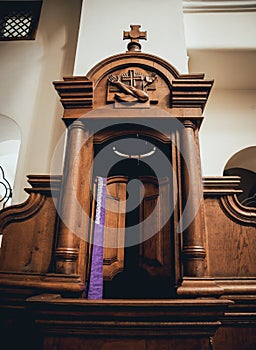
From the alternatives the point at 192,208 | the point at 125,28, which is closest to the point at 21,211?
the point at 192,208

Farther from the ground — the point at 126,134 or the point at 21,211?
the point at 126,134

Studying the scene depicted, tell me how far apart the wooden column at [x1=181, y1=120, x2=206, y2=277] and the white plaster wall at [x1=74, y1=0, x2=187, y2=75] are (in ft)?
3.65

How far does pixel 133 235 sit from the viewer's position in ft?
6.16

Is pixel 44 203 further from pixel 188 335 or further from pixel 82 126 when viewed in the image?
pixel 188 335

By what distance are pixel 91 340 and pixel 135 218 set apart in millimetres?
981

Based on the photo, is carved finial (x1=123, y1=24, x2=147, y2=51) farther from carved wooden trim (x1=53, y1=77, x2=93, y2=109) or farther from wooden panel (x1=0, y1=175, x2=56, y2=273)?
wooden panel (x1=0, y1=175, x2=56, y2=273)

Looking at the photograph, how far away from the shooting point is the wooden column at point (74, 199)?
1.37 m

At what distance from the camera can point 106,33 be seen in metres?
2.67

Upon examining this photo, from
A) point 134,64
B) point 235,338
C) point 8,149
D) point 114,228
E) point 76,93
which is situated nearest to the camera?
point 235,338

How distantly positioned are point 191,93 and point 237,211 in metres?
0.72

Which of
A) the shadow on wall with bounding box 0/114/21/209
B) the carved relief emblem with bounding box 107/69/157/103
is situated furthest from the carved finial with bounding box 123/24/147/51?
the shadow on wall with bounding box 0/114/21/209

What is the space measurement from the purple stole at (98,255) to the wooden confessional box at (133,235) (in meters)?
0.03

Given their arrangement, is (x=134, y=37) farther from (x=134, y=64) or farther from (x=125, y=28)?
(x=125, y=28)

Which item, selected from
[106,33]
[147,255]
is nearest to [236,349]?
[147,255]
